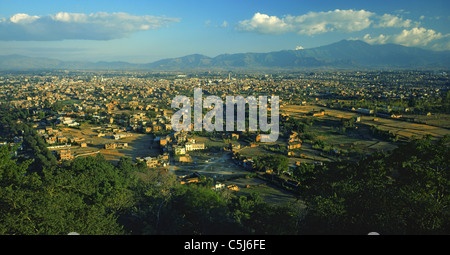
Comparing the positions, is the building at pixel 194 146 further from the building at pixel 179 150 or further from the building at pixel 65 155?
the building at pixel 65 155

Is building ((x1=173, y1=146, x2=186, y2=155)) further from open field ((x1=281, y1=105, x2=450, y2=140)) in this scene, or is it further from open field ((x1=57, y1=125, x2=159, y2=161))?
open field ((x1=281, y1=105, x2=450, y2=140))

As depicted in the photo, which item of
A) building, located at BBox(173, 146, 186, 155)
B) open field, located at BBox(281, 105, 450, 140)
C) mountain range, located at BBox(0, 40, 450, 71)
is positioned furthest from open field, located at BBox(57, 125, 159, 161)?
mountain range, located at BBox(0, 40, 450, 71)

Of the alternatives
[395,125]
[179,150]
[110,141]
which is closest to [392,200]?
[179,150]

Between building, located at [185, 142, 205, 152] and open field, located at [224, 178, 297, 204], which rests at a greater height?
building, located at [185, 142, 205, 152]

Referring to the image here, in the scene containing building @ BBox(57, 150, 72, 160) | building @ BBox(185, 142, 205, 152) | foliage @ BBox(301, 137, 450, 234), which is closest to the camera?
foliage @ BBox(301, 137, 450, 234)
